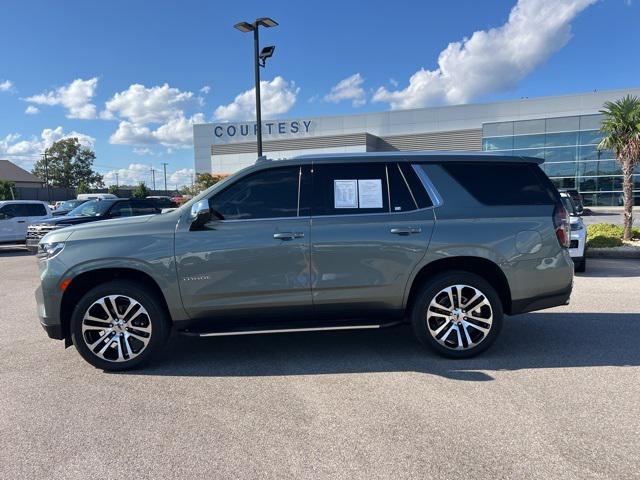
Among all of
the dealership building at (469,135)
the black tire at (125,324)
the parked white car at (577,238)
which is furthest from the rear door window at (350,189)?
the dealership building at (469,135)

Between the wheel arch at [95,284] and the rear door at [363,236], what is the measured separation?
60.1 inches

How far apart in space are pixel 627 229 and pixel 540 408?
467 inches

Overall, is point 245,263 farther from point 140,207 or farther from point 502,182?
point 140,207

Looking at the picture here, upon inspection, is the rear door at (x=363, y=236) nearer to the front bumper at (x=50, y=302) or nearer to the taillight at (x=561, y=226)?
the taillight at (x=561, y=226)

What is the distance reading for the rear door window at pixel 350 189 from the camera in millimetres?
4465

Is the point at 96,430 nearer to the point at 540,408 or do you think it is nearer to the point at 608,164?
the point at 540,408

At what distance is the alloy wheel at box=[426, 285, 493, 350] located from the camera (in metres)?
4.48

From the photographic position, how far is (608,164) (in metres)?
32.2

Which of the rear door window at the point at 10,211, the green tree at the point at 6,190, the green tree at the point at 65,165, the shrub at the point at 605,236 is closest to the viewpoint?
the shrub at the point at 605,236

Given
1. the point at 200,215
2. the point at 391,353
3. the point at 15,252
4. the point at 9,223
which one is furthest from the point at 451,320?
the point at 15,252

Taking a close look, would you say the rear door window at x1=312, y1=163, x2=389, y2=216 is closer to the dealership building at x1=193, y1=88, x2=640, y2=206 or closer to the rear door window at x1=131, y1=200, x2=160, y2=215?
the rear door window at x1=131, y1=200, x2=160, y2=215

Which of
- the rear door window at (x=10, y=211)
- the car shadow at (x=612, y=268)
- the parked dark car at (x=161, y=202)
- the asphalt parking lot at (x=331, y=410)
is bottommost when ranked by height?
the asphalt parking lot at (x=331, y=410)

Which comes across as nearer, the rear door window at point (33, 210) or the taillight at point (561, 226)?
the taillight at point (561, 226)

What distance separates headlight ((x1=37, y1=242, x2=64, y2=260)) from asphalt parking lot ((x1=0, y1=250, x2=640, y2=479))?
112 cm
